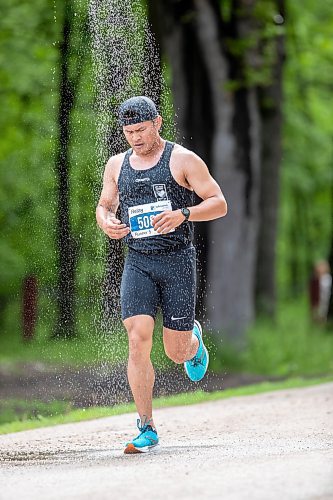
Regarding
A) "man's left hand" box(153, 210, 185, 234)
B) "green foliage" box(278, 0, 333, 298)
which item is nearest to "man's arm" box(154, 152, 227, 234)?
"man's left hand" box(153, 210, 185, 234)

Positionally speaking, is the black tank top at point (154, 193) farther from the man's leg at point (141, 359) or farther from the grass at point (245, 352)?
the grass at point (245, 352)

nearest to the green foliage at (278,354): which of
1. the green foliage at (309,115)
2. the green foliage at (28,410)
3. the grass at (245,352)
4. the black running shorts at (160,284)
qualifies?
the grass at (245,352)

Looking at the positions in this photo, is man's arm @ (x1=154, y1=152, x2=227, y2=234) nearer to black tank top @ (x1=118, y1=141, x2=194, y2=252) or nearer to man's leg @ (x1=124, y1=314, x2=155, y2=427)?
black tank top @ (x1=118, y1=141, x2=194, y2=252)

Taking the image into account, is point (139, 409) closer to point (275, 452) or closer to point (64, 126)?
point (275, 452)

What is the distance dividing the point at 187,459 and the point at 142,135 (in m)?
1.97

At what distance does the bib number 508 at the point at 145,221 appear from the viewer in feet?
29.1

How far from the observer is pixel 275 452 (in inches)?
342

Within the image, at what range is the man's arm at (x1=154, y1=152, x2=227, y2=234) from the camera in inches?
346

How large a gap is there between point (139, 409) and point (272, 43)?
1321 cm

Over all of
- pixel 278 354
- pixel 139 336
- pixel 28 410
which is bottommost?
pixel 278 354

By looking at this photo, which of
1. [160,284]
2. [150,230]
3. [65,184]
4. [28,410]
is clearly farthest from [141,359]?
[65,184]

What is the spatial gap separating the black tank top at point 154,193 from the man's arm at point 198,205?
→ 0.10 meters

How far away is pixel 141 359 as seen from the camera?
900 centimetres

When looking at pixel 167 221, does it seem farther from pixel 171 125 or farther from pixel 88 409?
pixel 171 125
